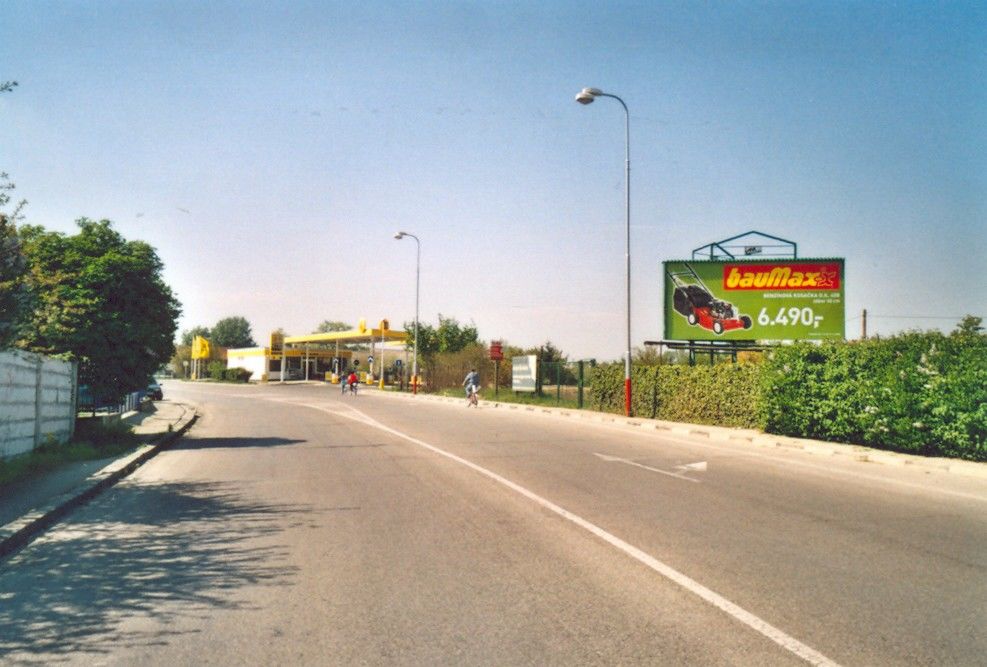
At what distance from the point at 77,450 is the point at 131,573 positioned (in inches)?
324

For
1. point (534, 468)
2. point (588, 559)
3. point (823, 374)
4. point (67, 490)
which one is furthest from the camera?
point (823, 374)

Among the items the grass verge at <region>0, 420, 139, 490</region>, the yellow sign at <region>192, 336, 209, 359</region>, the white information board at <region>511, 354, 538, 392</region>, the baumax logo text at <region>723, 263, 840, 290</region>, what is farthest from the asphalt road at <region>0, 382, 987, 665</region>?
the yellow sign at <region>192, 336, 209, 359</region>

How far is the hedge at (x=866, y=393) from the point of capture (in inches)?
494

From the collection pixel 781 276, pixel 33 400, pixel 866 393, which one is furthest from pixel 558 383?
pixel 33 400

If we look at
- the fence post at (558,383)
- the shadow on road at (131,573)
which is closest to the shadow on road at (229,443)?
the shadow on road at (131,573)

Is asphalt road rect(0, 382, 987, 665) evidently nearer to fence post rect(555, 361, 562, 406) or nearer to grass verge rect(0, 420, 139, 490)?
grass verge rect(0, 420, 139, 490)

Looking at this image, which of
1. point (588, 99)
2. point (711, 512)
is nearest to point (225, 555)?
point (711, 512)

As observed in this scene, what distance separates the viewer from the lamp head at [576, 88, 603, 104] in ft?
73.5

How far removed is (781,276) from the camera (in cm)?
2495

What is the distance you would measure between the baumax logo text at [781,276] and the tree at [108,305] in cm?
1827

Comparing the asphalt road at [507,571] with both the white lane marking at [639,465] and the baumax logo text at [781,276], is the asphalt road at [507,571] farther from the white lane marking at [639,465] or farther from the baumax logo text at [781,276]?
the baumax logo text at [781,276]

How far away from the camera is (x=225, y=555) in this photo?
586 centimetres

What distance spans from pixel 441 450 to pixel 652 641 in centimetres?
966

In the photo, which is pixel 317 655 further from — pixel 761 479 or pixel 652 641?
pixel 761 479
